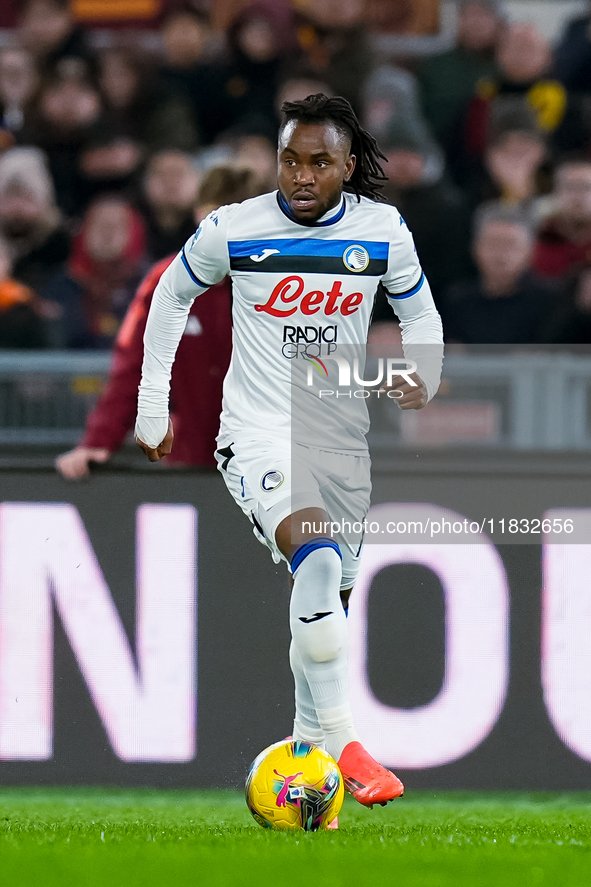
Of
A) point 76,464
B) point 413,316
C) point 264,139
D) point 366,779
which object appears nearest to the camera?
point 366,779

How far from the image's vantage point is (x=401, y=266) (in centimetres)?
416

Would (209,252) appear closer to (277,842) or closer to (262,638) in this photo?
(262,638)

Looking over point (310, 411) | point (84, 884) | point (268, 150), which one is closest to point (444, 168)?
point (268, 150)

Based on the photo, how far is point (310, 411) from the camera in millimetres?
4145

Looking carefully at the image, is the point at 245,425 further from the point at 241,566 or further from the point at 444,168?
the point at 444,168

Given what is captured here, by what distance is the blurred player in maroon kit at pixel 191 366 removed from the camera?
15.4 ft

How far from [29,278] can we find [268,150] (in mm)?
1406

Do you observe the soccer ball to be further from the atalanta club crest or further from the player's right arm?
the atalanta club crest

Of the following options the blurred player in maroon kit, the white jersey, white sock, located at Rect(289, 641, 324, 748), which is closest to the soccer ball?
white sock, located at Rect(289, 641, 324, 748)

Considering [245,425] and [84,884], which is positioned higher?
[245,425]

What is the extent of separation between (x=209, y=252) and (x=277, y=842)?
1777 mm

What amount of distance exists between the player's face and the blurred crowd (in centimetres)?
205

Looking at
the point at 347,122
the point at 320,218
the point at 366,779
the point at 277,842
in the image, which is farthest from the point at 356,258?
the point at 277,842

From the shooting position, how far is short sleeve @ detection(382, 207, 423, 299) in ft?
13.6
